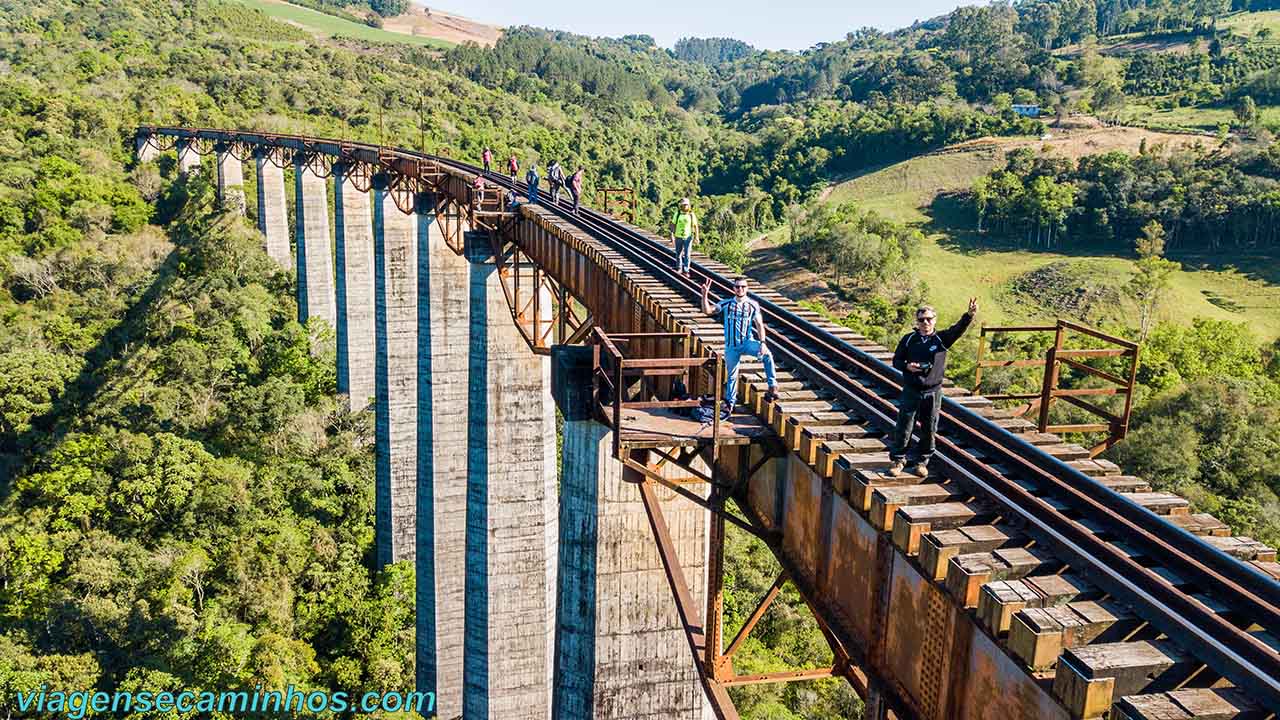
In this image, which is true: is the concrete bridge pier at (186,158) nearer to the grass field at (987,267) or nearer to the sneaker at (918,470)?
the grass field at (987,267)

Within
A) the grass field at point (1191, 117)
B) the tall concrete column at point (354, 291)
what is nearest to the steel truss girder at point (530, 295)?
the tall concrete column at point (354, 291)

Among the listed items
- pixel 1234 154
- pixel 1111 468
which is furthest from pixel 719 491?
pixel 1234 154

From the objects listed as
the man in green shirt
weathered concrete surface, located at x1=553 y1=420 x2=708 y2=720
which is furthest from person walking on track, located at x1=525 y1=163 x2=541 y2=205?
weathered concrete surface, located at x1=553 y1=420 x2=708 y2=720

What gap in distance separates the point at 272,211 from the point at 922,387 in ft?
172

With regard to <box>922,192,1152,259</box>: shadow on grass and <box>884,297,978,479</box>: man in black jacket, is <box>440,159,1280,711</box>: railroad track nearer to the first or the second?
<box>884,297,978,479</box>: man in black jacket

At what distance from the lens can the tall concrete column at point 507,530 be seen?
65.9ft

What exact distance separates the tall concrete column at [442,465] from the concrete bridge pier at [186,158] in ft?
143

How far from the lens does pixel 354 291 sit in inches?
1448

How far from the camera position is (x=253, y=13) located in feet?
418

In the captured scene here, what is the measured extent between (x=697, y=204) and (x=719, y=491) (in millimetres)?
91665

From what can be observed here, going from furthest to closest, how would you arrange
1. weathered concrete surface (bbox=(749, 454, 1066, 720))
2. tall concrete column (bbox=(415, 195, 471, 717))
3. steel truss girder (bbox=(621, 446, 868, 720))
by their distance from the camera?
1. tall concrete column (bbox=(415, 195, 471, 717))
2. steel truss girder (bbox=(621, 446, 868, 720))
3. weathered concrete surface (bbox=(749, 454, 1066, 720))

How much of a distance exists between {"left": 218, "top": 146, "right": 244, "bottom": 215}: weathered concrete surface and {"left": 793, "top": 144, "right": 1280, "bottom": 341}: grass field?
4932 centimetres

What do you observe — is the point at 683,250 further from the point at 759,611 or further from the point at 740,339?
the point at 759,611

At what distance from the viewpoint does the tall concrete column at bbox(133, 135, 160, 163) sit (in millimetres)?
62469
